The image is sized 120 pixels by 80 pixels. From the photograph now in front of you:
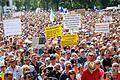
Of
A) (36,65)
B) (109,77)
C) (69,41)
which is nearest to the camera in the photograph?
(109,77)

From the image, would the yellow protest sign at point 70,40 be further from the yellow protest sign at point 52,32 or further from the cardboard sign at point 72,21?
the cardboard sign at point 72,21

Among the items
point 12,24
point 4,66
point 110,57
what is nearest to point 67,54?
point 110,57

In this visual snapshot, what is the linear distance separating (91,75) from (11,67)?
2.05m

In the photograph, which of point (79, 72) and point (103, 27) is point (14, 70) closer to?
point (79, 72)

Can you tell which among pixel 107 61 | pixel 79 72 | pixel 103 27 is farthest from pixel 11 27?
pixel 79 72

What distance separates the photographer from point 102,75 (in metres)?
12.9

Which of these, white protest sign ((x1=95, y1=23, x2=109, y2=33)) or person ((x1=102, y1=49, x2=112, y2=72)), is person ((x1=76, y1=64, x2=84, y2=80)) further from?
white protest sign ((x1=95, y1=23, x2=109, y2=33))

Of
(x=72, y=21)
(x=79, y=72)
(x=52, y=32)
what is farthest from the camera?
(x=72, y=21)

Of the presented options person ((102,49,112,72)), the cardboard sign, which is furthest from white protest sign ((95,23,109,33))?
person ((102,49,112,72))

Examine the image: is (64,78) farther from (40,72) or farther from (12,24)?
(12,24)

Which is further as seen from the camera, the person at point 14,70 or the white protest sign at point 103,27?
the white protest sign at point 103,27

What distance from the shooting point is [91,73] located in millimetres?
12680

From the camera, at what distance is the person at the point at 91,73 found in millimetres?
12648

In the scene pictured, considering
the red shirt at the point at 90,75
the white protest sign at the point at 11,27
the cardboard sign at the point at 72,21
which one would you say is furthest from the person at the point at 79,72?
the cardboard sign at the point at 72,21
